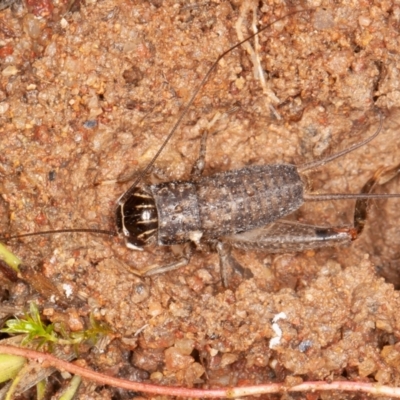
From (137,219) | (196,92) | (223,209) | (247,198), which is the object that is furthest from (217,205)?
(196,92)

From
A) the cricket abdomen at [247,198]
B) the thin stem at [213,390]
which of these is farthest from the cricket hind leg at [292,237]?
the thin stem at [213,390]

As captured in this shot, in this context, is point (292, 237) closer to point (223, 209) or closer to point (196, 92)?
point (223, 209)

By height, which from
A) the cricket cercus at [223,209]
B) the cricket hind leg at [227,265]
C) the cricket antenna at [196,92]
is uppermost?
the cricket antenna at [196,92]

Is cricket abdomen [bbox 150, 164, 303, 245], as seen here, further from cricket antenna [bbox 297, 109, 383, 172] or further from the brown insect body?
cricket antenna [bbox 297, 109, 383, 172]

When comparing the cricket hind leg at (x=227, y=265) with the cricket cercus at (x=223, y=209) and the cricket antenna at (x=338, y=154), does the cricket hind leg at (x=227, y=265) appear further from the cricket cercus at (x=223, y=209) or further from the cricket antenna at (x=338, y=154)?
the cricket antenna at (x=338, y=154)

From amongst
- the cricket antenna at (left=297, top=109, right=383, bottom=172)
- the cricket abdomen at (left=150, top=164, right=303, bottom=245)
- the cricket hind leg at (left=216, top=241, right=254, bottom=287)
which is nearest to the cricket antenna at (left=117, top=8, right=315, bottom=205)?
the cricket abdomen at (left=150, top=164, right=303, bottom=245)

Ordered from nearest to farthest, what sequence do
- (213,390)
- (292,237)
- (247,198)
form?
(213,390) < (247,198) < (292,237)
